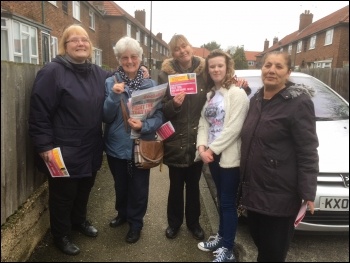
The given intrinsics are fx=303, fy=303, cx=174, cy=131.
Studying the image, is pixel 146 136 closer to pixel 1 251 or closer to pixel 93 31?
pixel 1 251

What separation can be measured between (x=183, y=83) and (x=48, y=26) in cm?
1536

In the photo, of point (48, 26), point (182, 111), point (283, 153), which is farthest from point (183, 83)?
point (48, 26)

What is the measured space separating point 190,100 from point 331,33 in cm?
2649

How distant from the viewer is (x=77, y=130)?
270 centimetres

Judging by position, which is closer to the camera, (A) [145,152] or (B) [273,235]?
(B) [273,235]

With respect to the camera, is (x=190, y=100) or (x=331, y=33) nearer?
(x=190, y=100)

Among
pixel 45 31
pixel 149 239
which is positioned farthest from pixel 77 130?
pixel 45 31

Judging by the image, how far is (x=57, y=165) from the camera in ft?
8.58

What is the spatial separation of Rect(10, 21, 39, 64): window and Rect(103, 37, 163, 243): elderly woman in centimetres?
1213

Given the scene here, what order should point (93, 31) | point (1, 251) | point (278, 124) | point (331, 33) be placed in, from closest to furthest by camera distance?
1. point (278, 124)
2. point (1, 251)
3. point (93, 31)
4. point (331, 33)

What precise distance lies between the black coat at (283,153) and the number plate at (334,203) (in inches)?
32.8

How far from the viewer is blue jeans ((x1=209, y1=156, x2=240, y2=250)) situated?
2.62 m

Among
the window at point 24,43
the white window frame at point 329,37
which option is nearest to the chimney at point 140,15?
the white window frame at point 329,37

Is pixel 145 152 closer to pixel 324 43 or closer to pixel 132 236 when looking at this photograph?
pixel 132 236
